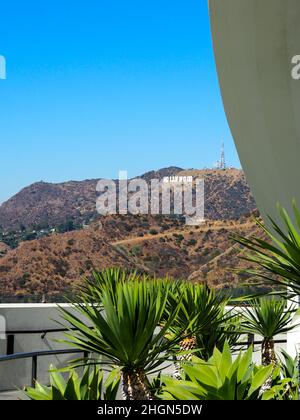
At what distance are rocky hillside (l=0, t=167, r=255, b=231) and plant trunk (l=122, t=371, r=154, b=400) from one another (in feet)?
91.3

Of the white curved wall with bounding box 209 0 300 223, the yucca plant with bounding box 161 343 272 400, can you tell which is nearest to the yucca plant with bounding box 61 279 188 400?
the yucca plant with bounding box 161 343 272 400

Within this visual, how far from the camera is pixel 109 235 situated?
3148cm

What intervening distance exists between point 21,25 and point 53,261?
37.0m

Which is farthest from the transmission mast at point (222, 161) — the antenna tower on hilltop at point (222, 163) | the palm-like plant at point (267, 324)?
the palm-like plant at point (267, 324)

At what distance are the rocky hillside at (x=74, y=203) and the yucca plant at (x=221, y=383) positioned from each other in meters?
28.2

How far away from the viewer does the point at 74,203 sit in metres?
32.0

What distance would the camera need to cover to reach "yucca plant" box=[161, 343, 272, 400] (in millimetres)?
1626

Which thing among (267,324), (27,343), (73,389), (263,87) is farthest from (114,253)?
(73,389)

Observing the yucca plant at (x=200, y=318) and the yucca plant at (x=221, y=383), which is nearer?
the yucca plant at (x=221, y=383)

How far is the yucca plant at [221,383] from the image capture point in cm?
163

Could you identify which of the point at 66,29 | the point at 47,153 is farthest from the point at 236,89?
the point at 66,29

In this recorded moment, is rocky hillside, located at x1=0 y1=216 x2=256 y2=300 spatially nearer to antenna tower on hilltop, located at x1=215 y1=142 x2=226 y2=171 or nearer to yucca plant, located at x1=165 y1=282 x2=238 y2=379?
antenna tower on hilltop, located at x1=215 y1=142 x2=226 y2=171

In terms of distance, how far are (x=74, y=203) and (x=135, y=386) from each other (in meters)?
30.1

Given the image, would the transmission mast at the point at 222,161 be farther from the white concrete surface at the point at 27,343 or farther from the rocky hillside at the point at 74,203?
the white concrete surface at the point at 27,343
